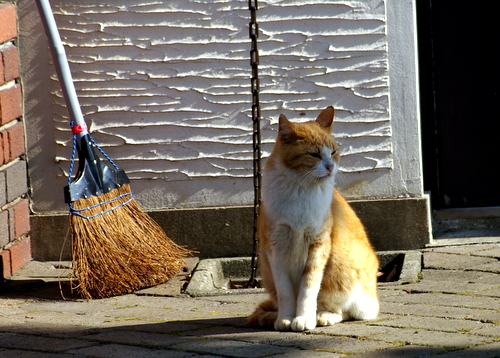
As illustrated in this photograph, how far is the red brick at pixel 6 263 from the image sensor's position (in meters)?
4.61

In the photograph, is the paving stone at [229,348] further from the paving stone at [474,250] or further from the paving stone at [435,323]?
the paving stone at [474,250]

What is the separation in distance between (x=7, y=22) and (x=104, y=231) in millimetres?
1719

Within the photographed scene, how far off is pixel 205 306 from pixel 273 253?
836 millimetres

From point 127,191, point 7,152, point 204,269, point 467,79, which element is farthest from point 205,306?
point 467,79

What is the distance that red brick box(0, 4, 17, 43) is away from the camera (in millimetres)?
4750

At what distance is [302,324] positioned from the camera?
3.07 m

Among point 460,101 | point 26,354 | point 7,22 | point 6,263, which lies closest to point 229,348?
point 26,354

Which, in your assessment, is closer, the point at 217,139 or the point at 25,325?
the point at 25,325

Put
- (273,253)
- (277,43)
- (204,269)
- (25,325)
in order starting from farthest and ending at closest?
(277,43) < (204,269) < (25,325) < (273,253)

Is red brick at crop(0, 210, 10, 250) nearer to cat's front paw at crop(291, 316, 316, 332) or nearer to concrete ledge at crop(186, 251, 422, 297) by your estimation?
concrete ledge at crop(186, 251, 422, 297)

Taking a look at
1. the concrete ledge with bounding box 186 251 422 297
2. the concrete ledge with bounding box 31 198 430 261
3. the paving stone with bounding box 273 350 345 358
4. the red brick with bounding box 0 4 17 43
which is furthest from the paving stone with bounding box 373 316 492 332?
the red brick with bounding box 0 4 17 43

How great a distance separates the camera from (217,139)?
5.12m

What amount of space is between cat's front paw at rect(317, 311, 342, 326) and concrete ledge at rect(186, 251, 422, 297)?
924mm

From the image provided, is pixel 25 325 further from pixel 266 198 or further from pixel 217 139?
pixel 217 139
